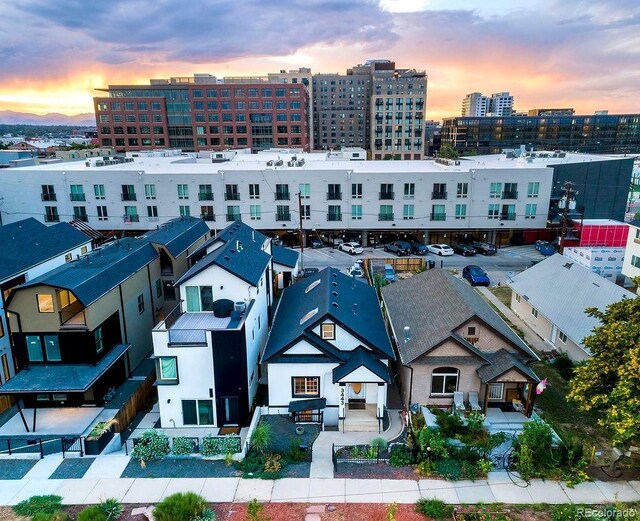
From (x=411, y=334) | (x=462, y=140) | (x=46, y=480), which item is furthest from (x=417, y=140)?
(x=46, y=480)

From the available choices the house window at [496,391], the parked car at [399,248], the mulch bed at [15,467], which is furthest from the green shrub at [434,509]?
the parked car at [399,248]

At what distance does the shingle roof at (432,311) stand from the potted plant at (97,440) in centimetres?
1548

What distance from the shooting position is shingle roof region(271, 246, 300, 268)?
130 ft

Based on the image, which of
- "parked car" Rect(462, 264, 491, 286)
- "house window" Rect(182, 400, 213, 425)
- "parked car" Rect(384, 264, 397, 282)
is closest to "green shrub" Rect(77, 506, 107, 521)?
"house window" Rect(182, 400, 213, 425)

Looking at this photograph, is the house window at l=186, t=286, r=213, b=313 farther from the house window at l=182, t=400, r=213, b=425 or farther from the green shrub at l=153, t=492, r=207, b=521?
the green shrub at l=153, t=492, r=207, b=521

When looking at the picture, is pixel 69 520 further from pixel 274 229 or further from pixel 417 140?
pixel 417 140

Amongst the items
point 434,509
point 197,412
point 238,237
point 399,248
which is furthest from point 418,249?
point 434,509

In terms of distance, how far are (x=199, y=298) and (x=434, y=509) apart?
16587mm

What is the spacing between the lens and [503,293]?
42594 mm

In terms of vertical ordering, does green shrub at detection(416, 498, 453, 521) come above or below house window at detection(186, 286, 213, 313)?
below

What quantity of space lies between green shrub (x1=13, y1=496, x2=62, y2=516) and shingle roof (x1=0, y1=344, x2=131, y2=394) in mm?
5993

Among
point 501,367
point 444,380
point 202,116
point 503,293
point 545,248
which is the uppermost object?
point 202,116

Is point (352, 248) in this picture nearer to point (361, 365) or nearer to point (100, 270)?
point (100, 270)

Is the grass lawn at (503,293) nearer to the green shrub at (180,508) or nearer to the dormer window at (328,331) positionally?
the dormer window at (328,331)
